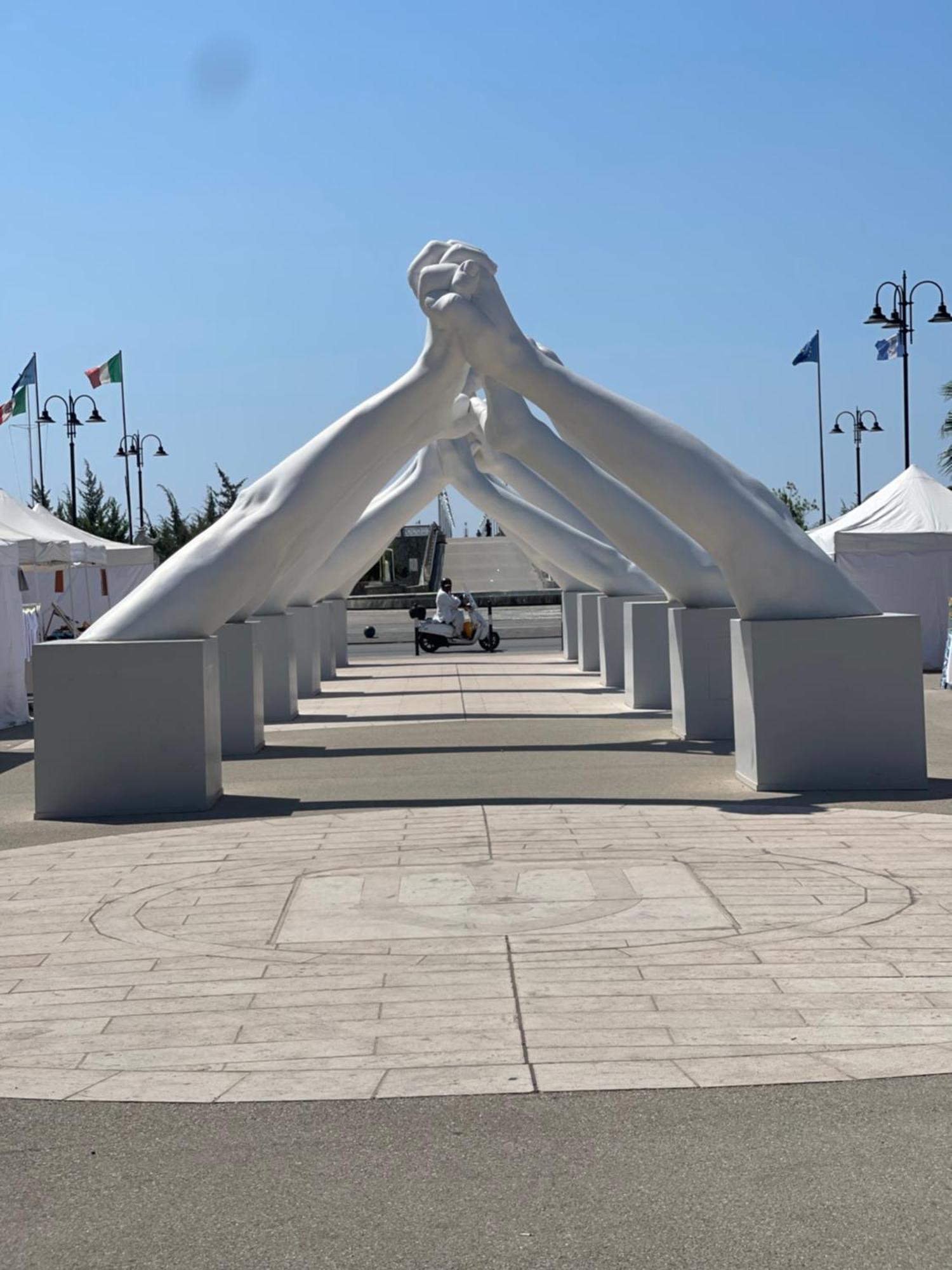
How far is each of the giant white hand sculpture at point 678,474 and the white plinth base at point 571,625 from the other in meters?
15.2

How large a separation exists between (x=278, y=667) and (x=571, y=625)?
35.5 feet

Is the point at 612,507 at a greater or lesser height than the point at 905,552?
greater

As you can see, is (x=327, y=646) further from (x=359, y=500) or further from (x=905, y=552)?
(x=905, y=552)

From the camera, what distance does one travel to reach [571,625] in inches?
1126

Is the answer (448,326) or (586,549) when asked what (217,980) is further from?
(586,549)

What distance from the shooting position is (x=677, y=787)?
11922 mm

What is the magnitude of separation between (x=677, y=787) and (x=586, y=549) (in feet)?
38.8

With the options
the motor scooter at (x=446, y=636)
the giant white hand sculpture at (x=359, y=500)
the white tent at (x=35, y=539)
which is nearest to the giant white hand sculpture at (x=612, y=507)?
the giant white hand sculpture at (x=359, y=500)

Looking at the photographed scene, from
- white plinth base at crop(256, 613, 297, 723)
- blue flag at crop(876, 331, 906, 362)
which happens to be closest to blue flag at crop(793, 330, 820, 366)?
blue flag at crop(876, 331, 906, 362)

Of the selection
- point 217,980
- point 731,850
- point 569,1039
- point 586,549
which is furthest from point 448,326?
point 586,549

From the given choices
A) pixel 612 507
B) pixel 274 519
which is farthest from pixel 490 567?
pixel 274 519

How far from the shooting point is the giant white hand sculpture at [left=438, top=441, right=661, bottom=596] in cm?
2302

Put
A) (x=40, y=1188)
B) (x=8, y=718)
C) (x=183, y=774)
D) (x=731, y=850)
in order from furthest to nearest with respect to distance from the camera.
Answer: (x=8, y=718) < (x=183, y=774) < (x=731, y=850) < (x=40, y=1188)

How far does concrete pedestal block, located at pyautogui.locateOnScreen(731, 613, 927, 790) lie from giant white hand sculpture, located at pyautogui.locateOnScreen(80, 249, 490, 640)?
12.0 feet
